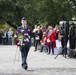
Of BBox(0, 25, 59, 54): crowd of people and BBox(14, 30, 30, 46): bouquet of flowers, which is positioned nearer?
BBox(14, 30, 30, 46): bouquet of flowers

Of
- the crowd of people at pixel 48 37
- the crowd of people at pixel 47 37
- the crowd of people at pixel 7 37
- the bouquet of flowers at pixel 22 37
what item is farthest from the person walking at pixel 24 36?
the crowd of people at pixel 7 37

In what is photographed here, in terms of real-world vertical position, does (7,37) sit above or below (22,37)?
below

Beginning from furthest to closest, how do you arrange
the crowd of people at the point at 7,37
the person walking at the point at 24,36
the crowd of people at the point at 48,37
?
the crowd of people at the point at 7,37 → the crowd of people at the point at 48,37 → the person walking at the point at 24,36

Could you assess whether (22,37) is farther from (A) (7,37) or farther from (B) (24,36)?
(A) (7,37)

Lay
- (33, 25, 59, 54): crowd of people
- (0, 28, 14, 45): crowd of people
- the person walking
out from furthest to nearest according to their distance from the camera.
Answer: (0, 28, 14, 45): crowd of people, (33, 25, 59, 54): crowd of people, the person walking

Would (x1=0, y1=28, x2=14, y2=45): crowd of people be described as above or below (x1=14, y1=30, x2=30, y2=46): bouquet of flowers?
Answer: below

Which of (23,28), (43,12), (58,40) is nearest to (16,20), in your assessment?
(43,12)

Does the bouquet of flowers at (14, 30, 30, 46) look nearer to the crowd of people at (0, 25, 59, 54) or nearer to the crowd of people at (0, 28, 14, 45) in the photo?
the crowd of people at (0, 25, 59, 54)

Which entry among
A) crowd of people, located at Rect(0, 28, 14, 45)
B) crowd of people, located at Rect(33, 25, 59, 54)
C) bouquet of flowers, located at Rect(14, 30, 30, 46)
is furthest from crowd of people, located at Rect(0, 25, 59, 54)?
crowd of people, located at Rect(0, 28, 14, 45)

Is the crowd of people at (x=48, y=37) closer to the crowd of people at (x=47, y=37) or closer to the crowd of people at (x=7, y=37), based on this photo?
the crowd of people at (x=47, y=37)

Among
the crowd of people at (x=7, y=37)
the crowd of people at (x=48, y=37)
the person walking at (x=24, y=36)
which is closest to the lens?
the person walking at (x=24, y=36)

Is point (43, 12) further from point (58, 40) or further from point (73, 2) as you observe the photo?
point (58, 40)

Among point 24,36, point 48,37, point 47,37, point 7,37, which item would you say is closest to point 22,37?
point 24,36

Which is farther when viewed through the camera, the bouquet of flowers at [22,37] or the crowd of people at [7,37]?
the crowd of people at [7,37]
